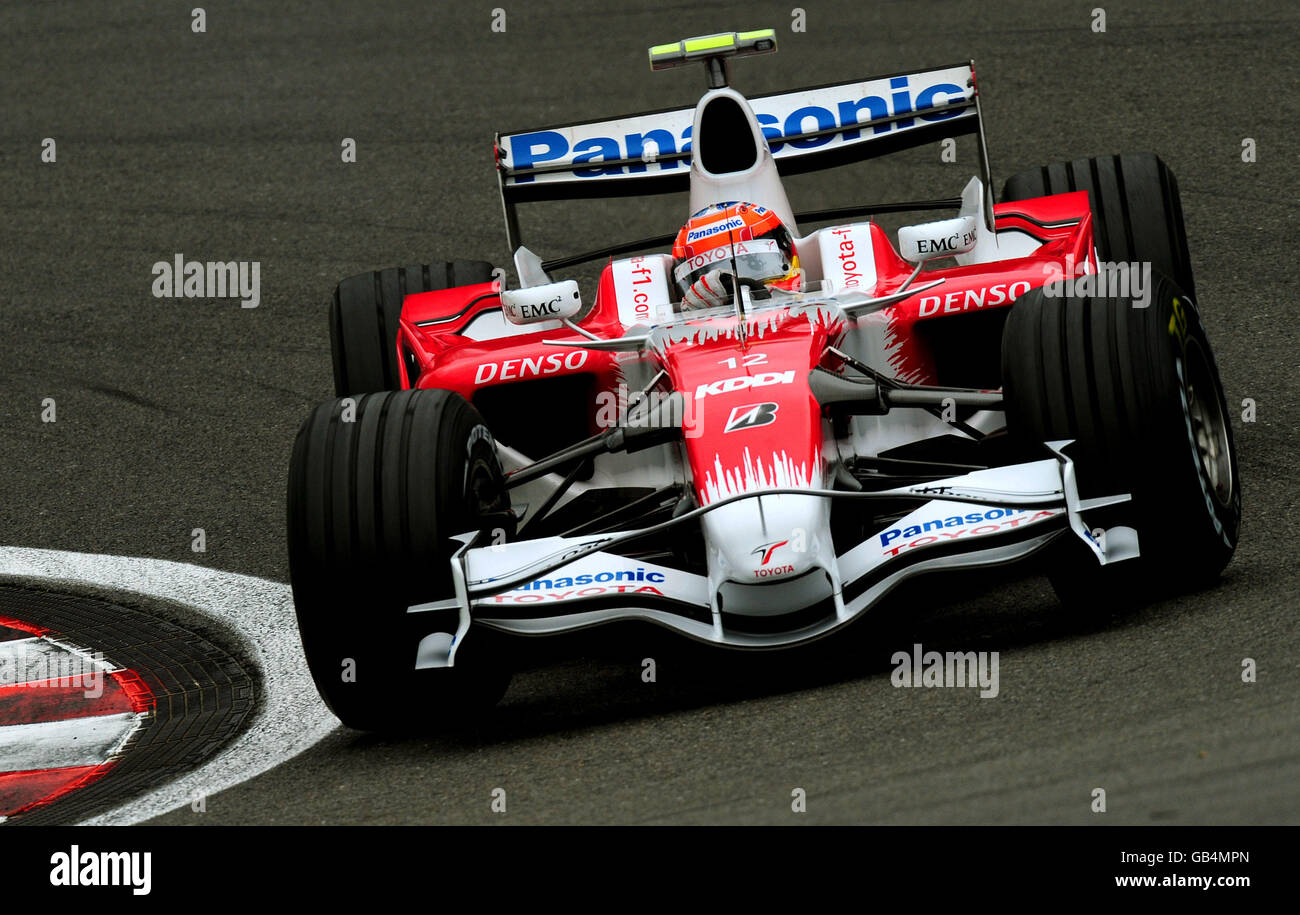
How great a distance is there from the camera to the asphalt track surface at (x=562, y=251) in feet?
15.6

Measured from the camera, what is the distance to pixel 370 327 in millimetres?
8203

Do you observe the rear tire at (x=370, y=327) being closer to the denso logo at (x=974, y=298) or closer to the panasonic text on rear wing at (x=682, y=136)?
the panasonic text on rear wing at (x=682, y=136)

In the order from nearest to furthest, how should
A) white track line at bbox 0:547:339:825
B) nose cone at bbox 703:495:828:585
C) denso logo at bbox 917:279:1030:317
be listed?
nose cone at bbox 703:495:828:585 → white track line at bbox 0:547:339:825 → denso logo at bbox 917:279:1030:317

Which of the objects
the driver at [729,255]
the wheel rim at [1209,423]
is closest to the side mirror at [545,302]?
the driver at [729,255]

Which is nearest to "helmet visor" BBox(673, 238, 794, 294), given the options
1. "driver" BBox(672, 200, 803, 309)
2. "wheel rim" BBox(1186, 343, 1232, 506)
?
"driver" BBox(672, 200, 803, 309)

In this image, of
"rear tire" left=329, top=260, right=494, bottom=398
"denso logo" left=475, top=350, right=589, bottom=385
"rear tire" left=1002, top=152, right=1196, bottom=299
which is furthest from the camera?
"rear tire" left=329, top=260, right=494, bottom=398

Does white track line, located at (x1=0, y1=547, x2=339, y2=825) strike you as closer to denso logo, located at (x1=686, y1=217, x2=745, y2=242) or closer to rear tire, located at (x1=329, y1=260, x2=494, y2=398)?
rear tire, located at (x1=329, y1=260, x2=494, y2=398)

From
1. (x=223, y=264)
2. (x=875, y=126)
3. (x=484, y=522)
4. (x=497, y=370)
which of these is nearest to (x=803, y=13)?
(x=223, y=264)

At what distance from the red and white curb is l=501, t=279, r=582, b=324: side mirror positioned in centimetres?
188

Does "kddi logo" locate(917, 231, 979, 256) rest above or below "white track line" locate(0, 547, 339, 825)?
above

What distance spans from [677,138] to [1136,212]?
1.93 m

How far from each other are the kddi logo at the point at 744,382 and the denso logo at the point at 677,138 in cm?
244

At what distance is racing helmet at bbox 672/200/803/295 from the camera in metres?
6.98

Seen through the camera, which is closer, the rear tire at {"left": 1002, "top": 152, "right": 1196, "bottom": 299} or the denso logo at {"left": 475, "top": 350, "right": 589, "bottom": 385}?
the denso logo at {"left": 475, "top": 350, "right": 589, "bottom": 385}
